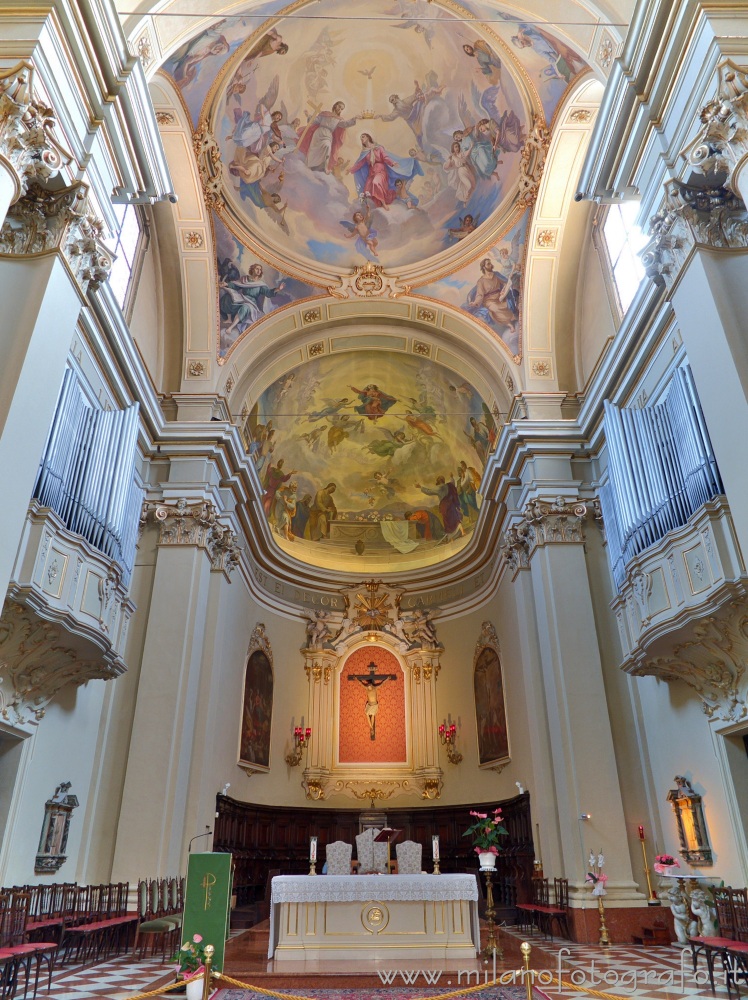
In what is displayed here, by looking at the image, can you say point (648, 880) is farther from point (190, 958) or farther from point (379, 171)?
point (379, 171)

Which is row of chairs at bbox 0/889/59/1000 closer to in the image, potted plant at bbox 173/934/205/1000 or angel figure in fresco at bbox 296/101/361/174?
potted plant at bbox 173/934/205/1000

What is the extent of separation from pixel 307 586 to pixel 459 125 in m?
12.2

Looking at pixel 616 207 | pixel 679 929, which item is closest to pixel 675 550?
pixel 679 929

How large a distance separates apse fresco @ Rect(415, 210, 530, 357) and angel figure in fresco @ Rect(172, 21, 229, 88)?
6.42 m

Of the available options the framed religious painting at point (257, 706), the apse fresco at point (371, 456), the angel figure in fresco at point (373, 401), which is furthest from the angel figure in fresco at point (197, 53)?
the framed religious painting at point (257, 706)

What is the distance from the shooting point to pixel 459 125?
49.7 feet

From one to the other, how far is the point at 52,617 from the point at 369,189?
11763 mm

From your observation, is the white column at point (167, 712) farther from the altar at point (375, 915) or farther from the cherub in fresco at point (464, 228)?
the cherub in fresco at point (464, 228)

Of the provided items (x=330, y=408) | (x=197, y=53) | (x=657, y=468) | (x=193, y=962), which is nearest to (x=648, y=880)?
(x=657, y=468)

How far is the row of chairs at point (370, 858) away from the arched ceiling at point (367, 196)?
9507 millimetres

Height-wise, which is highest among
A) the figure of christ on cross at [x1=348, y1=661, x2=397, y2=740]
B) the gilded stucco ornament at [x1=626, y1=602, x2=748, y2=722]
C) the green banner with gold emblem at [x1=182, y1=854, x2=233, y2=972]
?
the figure of christ on cross at [x1=348, y1=661, x2=397, y2=740]

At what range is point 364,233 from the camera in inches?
655

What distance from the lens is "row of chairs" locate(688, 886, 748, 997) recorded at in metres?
6.75

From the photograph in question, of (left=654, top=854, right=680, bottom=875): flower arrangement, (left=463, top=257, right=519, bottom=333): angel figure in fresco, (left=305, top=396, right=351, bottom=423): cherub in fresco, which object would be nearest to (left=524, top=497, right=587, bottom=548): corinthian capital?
(left=463, top=257, right=519, bottom=333): angel figure in fresco
